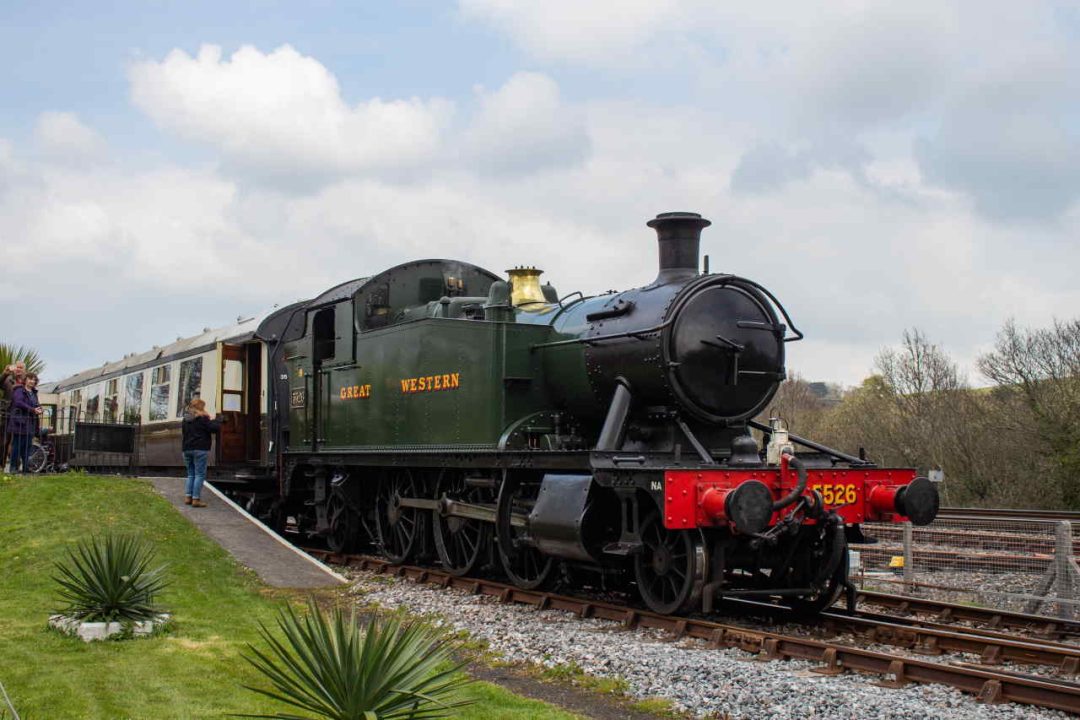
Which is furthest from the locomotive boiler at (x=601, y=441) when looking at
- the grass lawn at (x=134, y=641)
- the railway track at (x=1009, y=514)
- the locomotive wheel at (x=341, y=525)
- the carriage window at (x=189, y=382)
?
the railway track at (x=1009, y=514)

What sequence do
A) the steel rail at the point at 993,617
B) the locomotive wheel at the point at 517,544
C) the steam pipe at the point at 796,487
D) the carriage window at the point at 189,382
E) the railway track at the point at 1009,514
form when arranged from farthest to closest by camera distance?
the carriage window at the point at 189,382
the railway track at the point at 1009,514
the locomotive wheel at the point at 517,544
the steel rail at the point at 993,617
the steam pipe at the point at 796,487

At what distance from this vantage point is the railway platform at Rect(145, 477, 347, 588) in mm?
11727

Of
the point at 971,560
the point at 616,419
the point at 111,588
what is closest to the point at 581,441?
the point at 616,419

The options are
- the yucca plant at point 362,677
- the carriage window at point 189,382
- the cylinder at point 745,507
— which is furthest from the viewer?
the carriage window at point 189,382

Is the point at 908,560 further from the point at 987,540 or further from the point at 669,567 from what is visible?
the point at 669,567

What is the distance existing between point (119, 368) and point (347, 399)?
11680 mm

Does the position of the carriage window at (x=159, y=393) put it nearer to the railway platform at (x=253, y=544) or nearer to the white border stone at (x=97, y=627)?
the railway platform at (x=253, y=544)

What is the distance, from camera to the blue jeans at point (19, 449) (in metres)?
17.5

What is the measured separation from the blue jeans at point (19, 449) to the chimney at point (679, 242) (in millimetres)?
12264

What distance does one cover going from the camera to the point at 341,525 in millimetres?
14445

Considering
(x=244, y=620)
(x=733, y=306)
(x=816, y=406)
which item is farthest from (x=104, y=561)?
(x=816, y=406)

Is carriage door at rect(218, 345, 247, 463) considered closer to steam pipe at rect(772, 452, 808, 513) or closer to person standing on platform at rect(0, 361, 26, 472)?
person standing on platform at rect(0, 361, 26, 472)

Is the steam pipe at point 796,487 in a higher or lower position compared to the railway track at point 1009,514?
higher

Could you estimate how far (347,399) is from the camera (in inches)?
544
